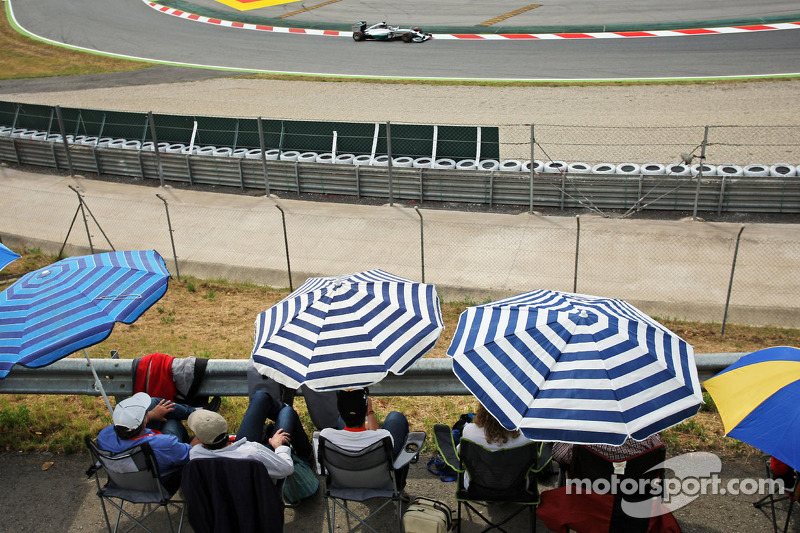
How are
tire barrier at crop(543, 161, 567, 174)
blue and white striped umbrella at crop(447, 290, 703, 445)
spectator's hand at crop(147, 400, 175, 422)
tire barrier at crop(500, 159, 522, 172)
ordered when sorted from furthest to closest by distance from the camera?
tire barrier at crop(500, 159, 522, 172) < tire barrier at crop(543, 161, 567, 174) < spectator's hand at crop(147, 400, 175, 422) < blue and white striped umbrella at crop(447, 290, 703, 445)

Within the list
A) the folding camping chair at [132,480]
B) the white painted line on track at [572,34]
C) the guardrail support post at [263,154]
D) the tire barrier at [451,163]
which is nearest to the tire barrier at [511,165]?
the tire barrier at [451,163]

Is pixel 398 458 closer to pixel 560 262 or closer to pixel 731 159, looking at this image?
pixel 560 262

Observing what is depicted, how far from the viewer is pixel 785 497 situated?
5008 millimetres

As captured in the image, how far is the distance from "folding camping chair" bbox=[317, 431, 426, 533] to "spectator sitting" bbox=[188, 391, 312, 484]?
0.30 metres

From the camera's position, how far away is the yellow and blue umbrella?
13.8 feet

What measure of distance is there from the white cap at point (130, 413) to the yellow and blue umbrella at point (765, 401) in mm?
3900

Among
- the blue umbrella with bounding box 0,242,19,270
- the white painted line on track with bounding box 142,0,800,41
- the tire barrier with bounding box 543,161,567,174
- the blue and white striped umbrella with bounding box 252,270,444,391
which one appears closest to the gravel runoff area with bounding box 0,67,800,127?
the tire barrier with bounding box 543,161,567,174

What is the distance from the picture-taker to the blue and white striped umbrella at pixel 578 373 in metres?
4.60

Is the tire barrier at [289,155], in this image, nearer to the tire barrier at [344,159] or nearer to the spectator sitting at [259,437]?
the tire barrier at [344,159]

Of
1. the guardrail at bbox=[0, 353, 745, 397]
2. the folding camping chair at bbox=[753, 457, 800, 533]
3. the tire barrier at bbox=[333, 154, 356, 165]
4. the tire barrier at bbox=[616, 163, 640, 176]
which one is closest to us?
the folding camping chair at bbox=[753, 457, 800, 533]

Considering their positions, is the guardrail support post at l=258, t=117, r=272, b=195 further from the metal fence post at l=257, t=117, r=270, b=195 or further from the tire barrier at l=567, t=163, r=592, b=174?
the tire barrier at l=567, t=163, r=592, b=174

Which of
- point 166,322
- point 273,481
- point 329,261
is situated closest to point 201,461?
point 273,481

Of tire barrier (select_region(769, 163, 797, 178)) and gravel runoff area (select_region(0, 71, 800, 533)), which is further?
gravel runoff area (select_region(0, 71, 800, 533))

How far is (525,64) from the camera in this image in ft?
82.9
